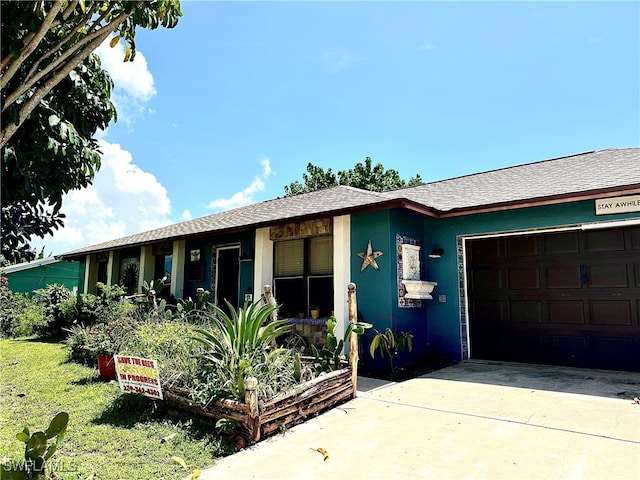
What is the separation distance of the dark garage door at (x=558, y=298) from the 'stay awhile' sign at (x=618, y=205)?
2.12 ft

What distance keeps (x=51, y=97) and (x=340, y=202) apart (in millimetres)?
5001

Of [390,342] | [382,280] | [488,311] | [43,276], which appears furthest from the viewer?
[43,276]

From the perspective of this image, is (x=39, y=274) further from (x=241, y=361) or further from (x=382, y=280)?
(x=241, y=361)

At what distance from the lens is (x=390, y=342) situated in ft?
21.9

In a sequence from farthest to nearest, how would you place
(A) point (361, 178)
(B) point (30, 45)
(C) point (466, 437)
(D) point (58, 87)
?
1. (A) point (361, 178)
2. (D) point (58, 87)
3. (C) point (466, 437)
4. (B) point (30, 45)

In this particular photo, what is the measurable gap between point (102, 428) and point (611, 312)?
25.1 ft

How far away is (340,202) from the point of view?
8.17 metres

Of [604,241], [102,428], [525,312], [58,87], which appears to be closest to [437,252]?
[525,312]

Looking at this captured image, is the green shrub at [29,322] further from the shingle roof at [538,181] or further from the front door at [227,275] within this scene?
the shingle roof at [538,181]

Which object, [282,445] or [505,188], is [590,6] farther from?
[282,445]

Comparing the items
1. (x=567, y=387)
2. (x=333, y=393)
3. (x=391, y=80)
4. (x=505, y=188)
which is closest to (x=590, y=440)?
(x=567, y=387)

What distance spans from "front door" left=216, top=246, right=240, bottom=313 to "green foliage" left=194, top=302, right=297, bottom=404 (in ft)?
18.0

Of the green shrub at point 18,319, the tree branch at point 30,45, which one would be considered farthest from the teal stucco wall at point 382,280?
the green shrub at point 18,319

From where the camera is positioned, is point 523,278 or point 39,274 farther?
point 39,274
